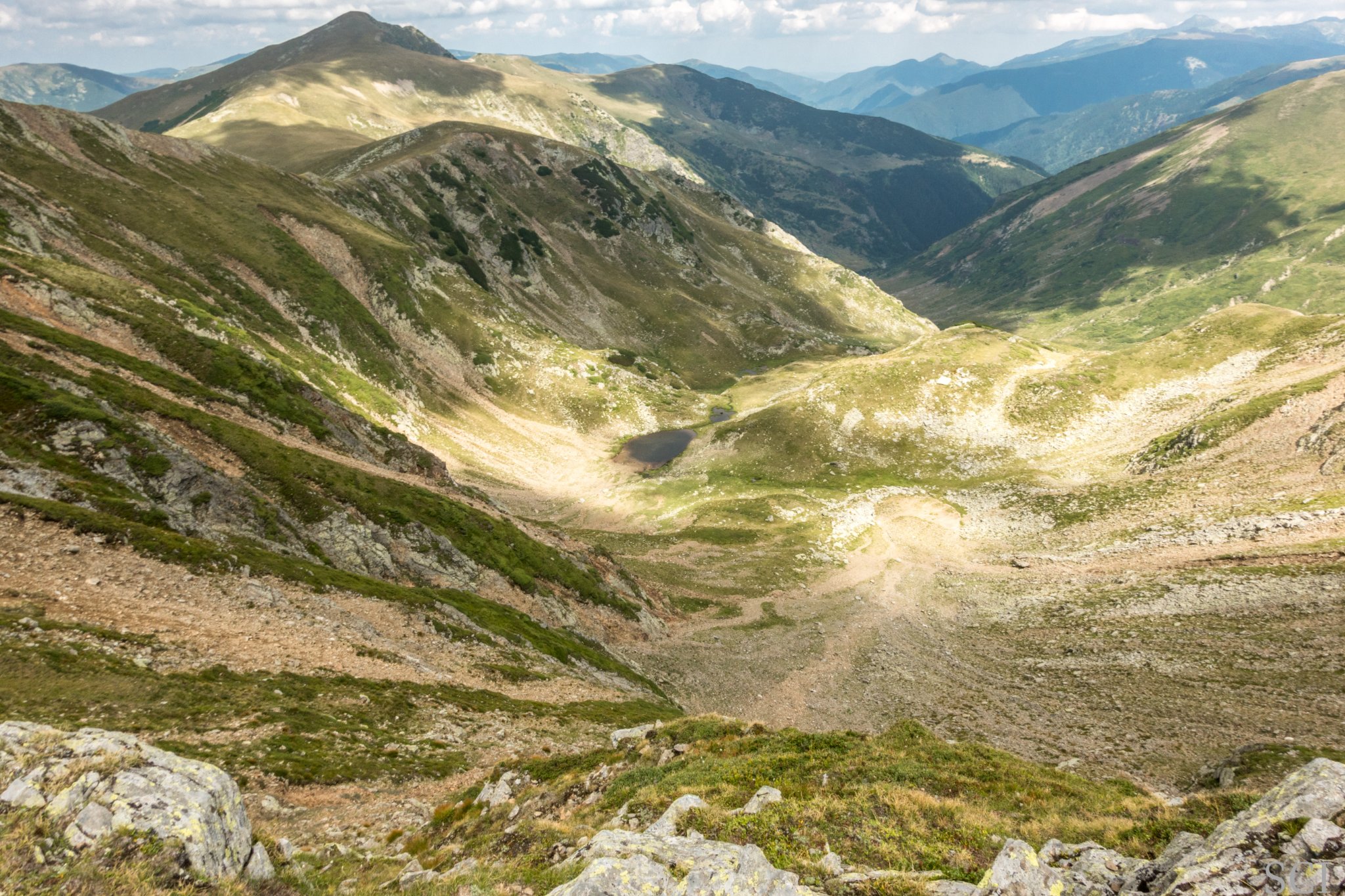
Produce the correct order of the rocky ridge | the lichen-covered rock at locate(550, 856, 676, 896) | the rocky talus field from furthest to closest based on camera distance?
the rocky talus field, the lichen-covered rock at locate(550, 856, 676, 896), the rocky ridge

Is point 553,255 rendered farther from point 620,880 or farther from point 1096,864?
point 1096,864

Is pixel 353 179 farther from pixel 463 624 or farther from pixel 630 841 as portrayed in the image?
pixel 630 841

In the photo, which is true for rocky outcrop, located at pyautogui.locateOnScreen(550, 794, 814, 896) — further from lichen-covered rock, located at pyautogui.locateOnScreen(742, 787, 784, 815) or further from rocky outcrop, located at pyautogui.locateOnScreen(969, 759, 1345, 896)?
rocky outcrop, located at pyautogui.locateOnScreen(969, 759, 1345, 896)

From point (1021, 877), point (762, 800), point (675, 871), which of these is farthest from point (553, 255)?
point (1021, 877)

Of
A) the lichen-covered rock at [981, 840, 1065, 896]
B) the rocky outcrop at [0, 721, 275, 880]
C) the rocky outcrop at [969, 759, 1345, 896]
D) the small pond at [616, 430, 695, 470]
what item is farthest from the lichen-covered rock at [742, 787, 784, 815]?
the small pond at [616, 430, 695, 470]

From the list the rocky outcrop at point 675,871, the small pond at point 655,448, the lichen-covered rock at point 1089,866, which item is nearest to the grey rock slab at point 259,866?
the rocky outcrop at point 675,871

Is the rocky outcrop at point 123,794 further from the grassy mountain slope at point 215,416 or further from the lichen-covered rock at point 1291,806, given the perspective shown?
the lichen-covered rock at point 1291,806
